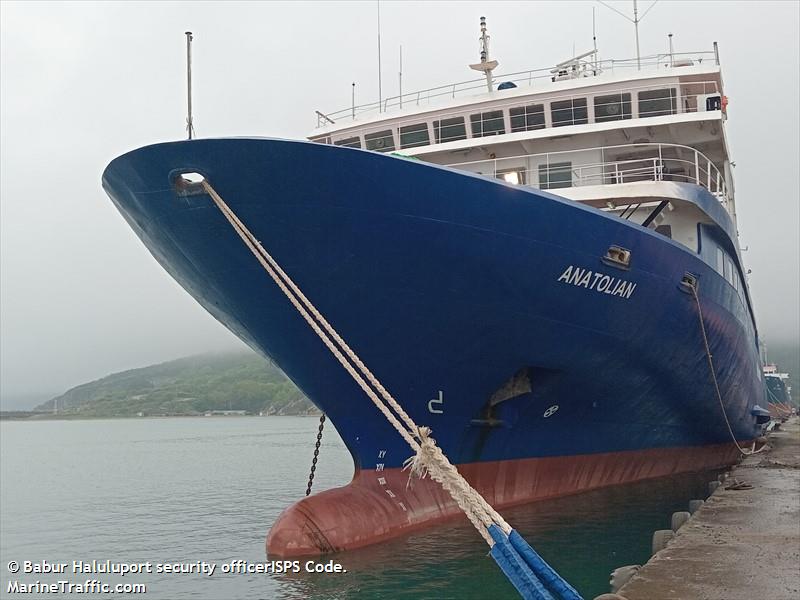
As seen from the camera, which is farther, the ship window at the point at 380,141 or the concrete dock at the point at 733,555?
the ship window at the point at 380,141

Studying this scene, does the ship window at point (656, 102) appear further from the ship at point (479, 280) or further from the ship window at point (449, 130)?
the ship window at point (449, 130)

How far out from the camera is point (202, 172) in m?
8.88

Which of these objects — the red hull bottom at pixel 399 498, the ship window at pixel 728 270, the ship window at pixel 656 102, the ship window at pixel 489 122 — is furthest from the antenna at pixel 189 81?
the ship window at pixel 728 270

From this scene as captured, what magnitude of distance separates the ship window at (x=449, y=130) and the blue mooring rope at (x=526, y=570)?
38.3 ft

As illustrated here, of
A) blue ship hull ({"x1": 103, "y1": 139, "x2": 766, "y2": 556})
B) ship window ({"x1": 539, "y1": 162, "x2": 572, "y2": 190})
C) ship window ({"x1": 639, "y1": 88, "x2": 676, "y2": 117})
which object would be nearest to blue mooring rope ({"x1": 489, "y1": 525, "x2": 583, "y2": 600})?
blue ship hull ({"x1": 103, "y1": 139, "x2": 766, "y2": 556})

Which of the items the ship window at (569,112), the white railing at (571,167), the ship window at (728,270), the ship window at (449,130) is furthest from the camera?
the ship window at (728,270)

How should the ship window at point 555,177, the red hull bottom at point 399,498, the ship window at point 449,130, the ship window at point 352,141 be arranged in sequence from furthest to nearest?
1. the ship window at point 352,141
2. the ship window at point 449,130
3. the ship window at point 555,177
4. the red hull bottom at point 399,498

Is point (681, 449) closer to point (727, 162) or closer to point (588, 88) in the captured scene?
point (727, 162)

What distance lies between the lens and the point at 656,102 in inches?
547

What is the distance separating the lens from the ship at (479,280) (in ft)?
29.1

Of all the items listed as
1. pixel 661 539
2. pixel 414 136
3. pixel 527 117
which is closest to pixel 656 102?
pixel 527 117

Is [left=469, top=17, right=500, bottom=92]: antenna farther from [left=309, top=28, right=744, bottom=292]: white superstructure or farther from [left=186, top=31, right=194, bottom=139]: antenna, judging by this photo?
[left=186, top=31, right=194, bottom=139]: antenna

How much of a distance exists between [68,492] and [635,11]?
2378 cm

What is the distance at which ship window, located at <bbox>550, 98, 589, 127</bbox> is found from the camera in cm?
1382
